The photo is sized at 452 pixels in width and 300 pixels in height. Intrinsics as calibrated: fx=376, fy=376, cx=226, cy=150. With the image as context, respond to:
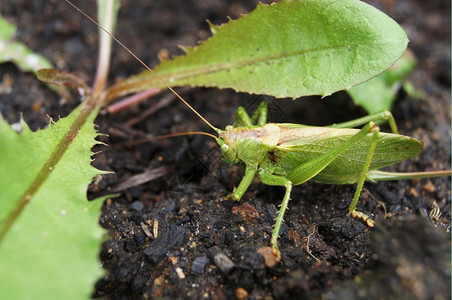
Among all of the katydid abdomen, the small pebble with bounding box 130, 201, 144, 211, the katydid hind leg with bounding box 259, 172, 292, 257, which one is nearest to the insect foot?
the katydid abdomen

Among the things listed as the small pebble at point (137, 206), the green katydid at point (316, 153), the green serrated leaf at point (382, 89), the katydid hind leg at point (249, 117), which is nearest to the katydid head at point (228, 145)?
the green katydid at point (316, 153)

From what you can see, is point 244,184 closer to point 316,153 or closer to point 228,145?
point 228,145

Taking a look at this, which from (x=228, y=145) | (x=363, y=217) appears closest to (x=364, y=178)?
(x=363, y=217)

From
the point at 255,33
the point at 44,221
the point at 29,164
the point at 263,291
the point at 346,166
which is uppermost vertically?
the point at 255,33

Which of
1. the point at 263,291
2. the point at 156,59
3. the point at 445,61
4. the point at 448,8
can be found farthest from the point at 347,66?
the point at 448,8

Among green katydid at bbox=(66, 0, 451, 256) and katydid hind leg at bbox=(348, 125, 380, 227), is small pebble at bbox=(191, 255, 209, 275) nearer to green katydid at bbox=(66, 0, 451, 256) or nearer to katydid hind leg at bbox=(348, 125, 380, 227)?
green katydid at bbox=(66, 0, 451, 256)

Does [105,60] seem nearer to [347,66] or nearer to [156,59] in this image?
[156,59]

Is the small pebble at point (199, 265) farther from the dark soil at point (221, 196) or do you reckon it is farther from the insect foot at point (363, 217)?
the insect foot at point (363, 217)

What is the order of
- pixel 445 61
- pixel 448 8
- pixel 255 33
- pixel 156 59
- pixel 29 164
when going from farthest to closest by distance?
pixel 448 8 → pixel 445 61 → pixel 156 59 → pixel 255 33 → pixel 29 164
